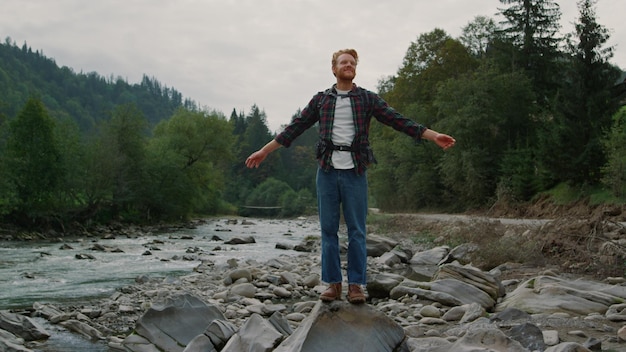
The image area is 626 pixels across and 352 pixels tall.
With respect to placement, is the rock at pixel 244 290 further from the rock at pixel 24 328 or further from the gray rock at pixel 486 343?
the gray rock at pixel 486 343

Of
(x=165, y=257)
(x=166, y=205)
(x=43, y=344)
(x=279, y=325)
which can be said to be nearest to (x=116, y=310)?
(x=43, y=344)

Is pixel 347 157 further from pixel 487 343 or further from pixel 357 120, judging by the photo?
pixel 487 343

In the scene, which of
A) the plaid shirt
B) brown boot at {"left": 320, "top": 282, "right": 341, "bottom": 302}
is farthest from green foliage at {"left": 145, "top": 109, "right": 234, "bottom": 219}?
brown boot at {"left": 320, "top": 282, "right": 341, "bottom": 302}

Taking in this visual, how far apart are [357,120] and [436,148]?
1570 inches

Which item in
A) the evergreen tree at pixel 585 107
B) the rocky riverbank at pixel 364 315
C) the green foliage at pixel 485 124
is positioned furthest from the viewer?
the green foliage at pixel 485 124

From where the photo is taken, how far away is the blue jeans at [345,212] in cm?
516

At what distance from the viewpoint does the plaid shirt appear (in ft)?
17.0

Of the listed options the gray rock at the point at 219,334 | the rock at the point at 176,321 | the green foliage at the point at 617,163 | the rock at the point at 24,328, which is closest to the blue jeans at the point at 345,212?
the gray rock at the point at 219,334

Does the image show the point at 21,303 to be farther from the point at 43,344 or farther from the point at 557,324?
the point at 557,324

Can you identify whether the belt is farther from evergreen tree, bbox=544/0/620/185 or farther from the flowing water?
evergreen tree, bbox=544/0/620/185

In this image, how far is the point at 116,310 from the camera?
34.7 ft

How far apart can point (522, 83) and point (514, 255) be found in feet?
86.9

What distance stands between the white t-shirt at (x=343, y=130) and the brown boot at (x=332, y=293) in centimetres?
112

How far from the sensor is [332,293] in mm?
5324
